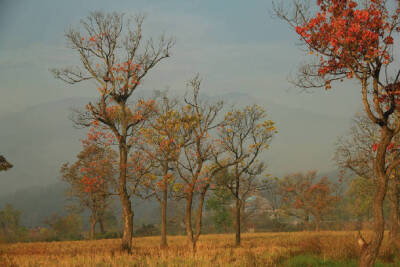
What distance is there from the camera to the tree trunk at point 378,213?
10617mm

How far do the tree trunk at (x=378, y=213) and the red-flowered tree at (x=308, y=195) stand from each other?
5188 cm

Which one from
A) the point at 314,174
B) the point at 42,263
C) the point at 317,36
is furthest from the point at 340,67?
the point at 314,174

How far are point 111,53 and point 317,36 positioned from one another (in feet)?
50.4

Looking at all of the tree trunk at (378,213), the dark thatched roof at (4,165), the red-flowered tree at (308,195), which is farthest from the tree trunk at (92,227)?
the tree trunk at (378,213)

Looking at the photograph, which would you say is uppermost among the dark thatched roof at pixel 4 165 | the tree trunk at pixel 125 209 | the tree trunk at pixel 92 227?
the dark thatched roof at pixel 4 165

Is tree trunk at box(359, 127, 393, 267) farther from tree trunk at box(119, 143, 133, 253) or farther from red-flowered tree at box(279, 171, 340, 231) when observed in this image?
Result: red-flowered tree at box(279, 171, 340, 231)

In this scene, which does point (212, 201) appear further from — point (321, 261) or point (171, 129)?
point (321, 261)

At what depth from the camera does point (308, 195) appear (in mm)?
66750

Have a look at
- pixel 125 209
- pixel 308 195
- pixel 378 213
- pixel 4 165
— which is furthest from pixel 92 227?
pixel 378 213

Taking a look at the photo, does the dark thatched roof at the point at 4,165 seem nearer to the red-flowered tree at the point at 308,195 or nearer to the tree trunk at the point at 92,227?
the tree trunk at the point at 92,227

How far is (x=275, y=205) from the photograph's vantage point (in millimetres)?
77500

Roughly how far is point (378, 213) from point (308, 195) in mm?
58509

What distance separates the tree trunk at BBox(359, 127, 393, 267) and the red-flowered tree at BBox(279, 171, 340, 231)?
51875 millimetres

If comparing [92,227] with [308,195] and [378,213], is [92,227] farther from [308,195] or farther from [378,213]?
[378,213]
